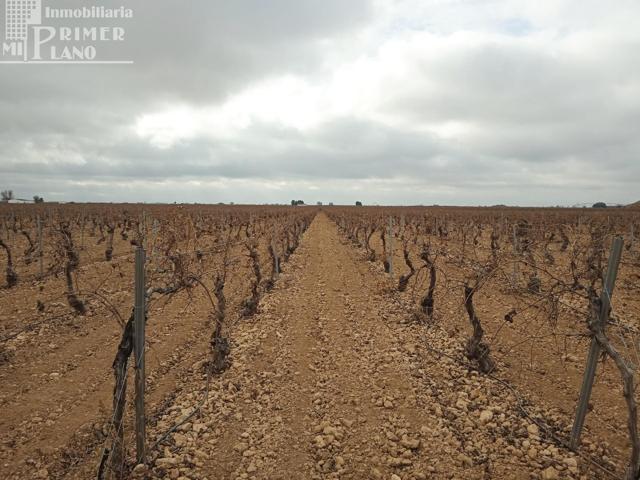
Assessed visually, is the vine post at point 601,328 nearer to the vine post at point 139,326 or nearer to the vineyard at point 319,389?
the vineyard at point 319,389

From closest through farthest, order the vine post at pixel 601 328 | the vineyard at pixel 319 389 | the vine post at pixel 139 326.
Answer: the vine post at pixel 139 326
the vine post at pixel 601 328
the vineyard at pixel 319 389

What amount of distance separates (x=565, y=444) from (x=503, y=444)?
0.67m

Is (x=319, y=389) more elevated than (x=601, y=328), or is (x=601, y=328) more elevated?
(x=601, y=328)

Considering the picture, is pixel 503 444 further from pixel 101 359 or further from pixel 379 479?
pixel 101 359

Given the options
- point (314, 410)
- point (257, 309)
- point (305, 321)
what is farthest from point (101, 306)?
point (314, 410)

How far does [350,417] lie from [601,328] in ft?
9.67

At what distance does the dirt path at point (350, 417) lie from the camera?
12.3 feet

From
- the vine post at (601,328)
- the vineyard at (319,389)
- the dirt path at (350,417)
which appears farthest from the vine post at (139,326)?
the vine post at (601,328)

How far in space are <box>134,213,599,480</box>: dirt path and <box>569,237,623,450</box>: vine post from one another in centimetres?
31

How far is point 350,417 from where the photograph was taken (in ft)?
15.1

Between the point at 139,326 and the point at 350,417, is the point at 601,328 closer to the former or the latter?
the point at 350,417

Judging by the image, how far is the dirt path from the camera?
375cm

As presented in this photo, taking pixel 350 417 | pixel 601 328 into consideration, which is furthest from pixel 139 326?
pixel 601 328

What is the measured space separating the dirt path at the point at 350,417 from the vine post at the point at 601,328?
31cm
